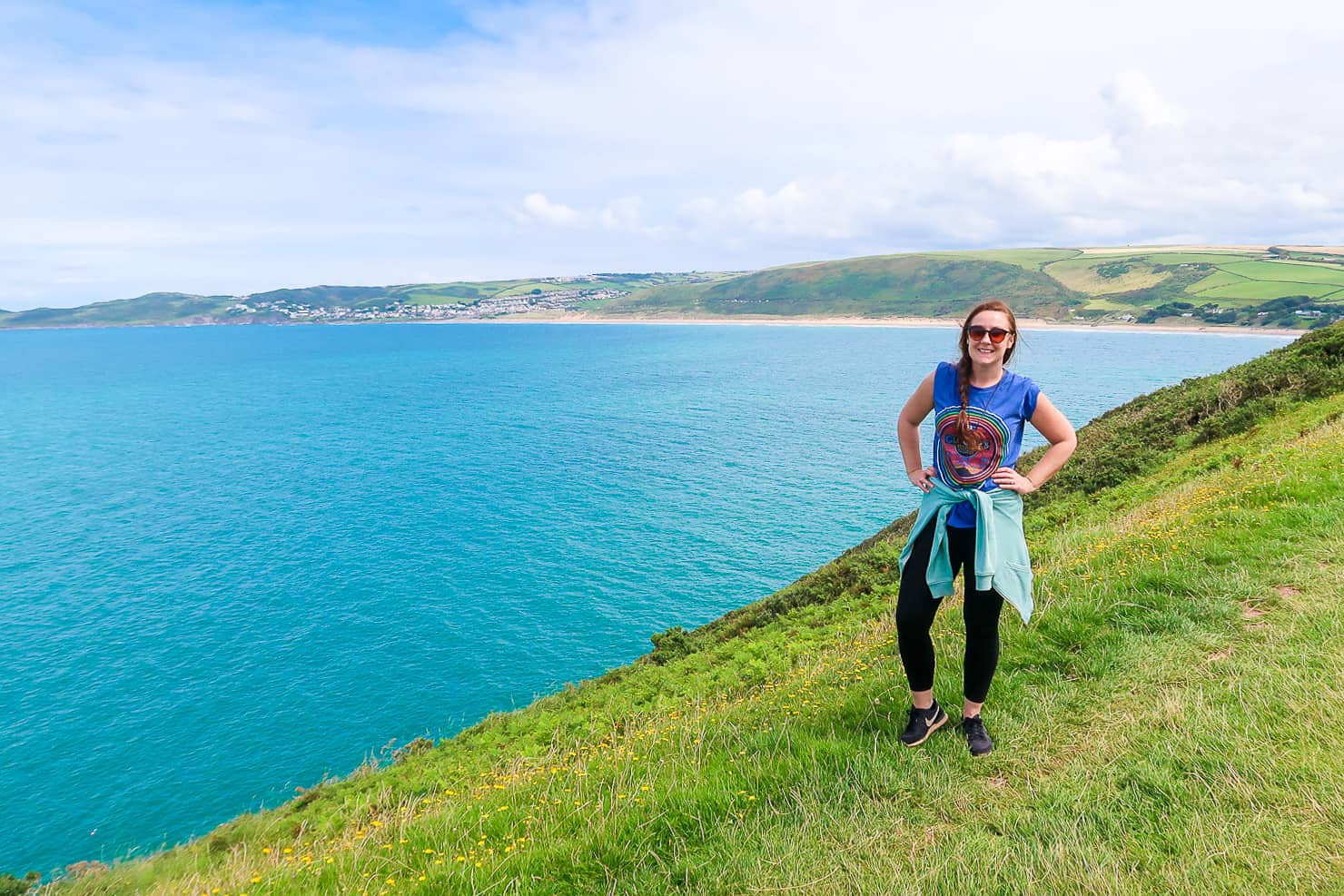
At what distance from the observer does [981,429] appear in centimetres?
438

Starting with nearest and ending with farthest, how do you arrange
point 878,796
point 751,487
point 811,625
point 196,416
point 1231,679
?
point 878,796 < point 1231,679 < point 811,625 < point 751,487 < point 196,416

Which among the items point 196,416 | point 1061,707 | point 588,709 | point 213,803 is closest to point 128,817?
point 213,803

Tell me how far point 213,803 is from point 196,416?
80.6 meters

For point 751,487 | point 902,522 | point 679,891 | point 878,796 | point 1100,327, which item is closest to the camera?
point 679,891

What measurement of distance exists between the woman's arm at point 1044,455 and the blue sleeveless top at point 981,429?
0.19 ft

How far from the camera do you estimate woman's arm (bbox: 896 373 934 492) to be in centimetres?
469

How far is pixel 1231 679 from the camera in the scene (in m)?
4.69

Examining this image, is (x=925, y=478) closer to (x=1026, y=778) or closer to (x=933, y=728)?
(x=933, y=728)

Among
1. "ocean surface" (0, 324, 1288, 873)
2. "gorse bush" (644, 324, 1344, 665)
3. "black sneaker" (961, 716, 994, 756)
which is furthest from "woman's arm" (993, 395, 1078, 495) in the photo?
"gorse bush" (644, 324, 1344, 665)

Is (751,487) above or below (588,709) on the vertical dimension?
below

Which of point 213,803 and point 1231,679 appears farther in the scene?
point 213,803

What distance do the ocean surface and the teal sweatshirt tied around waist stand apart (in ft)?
4.95

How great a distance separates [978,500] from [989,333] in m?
1.15

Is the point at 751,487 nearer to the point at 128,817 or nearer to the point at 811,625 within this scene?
the point at 811,625
